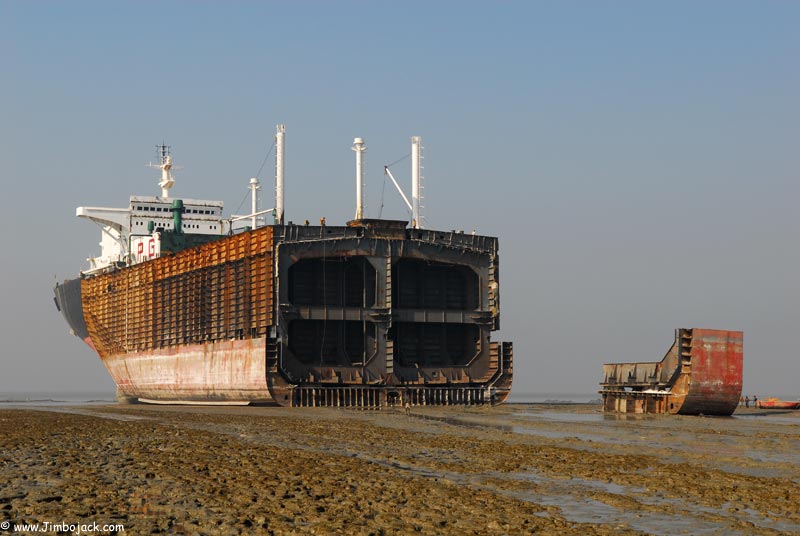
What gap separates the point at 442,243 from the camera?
59125 mm

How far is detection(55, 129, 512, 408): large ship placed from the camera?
5572cm

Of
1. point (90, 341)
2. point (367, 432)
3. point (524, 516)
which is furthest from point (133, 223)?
point (524, 516)

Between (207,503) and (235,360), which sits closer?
(207,503)

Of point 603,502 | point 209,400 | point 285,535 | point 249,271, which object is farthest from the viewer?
point 209,400

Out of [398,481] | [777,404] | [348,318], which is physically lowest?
[777,404]

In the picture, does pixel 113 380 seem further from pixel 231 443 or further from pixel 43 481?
pixel 43 481

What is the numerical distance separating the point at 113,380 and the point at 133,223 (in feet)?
47.5

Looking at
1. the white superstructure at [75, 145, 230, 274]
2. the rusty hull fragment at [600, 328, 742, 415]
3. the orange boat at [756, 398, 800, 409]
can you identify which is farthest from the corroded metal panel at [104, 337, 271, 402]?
the orange boat at [756, 398, 800, 409]

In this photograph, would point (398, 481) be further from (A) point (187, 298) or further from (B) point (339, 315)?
(A) point (187, 298)

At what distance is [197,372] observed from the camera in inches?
2667

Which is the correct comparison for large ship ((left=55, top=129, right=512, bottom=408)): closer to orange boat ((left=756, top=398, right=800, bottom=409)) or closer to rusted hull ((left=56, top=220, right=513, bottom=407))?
rusted hull ((left=56, top=220, right=513, bottom=407))

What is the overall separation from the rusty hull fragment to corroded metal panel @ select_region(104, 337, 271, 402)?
21.4 m

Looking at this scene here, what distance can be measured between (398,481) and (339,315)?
1480 inches

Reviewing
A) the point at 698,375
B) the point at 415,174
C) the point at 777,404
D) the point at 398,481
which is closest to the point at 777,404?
the point at 777,404
